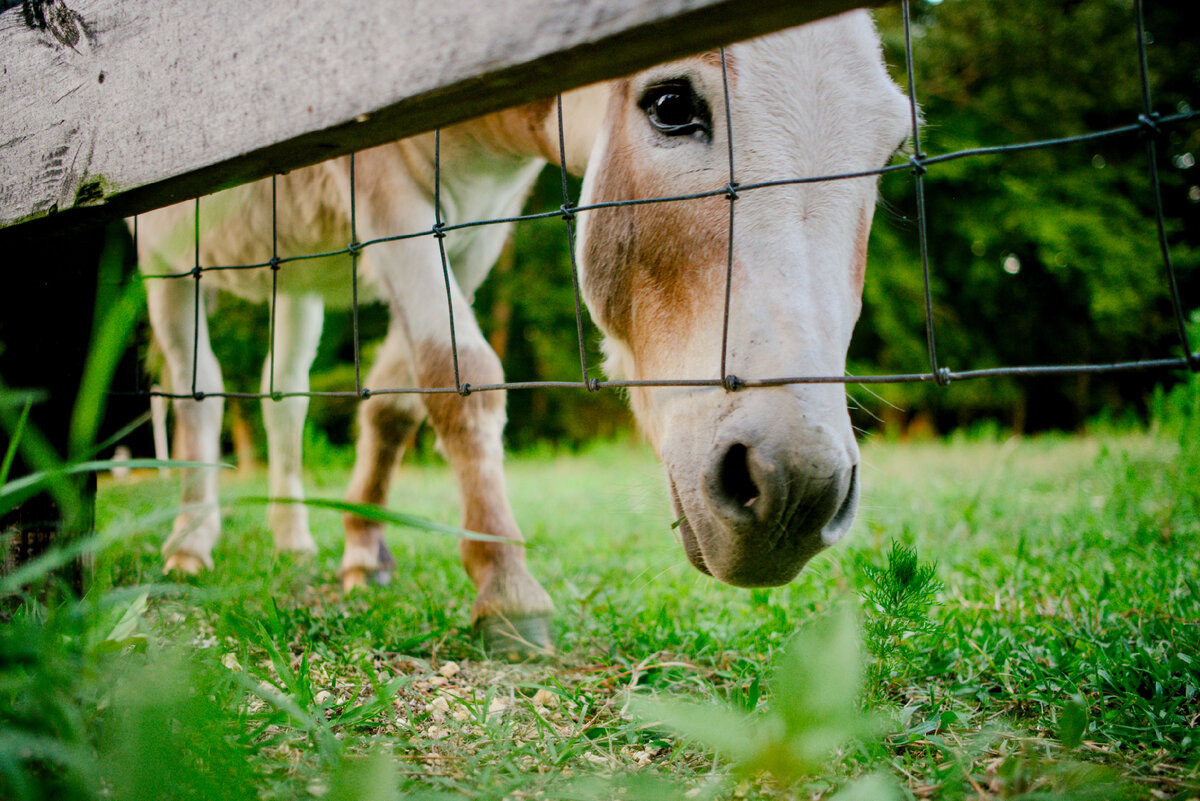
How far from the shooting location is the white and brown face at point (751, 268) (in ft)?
3.57

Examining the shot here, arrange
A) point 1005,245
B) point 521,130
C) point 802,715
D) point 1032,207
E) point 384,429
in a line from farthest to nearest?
point 1005,245
point 1032,207
point 384,429
point 521,130
point 802,715

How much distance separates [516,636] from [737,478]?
0.69 metres

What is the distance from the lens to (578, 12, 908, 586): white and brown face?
42.8 inches

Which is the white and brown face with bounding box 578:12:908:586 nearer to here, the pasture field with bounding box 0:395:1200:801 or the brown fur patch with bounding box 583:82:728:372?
the brown fur patch with bounding box 583:82:728:372

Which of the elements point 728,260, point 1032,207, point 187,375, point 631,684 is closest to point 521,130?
point 728,260

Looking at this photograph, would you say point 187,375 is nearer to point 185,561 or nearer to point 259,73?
point 185,561

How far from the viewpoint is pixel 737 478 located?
113cm

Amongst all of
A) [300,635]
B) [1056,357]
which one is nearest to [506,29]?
[300,635]

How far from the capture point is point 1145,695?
3.80 feet

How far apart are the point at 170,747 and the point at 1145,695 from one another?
4.51ft

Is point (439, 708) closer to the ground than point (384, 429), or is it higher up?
closer to the ground

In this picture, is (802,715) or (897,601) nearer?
(802,715)

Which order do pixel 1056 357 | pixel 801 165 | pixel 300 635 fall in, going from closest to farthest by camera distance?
pixel 801 165 < pixel 300 635 < pixel 1056 357

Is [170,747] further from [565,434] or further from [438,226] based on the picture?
[565,434]
